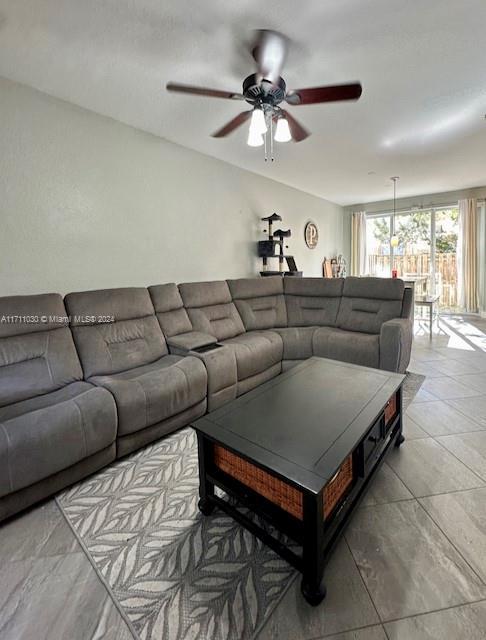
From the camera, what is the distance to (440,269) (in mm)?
6289

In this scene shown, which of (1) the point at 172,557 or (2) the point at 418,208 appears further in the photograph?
(2) the point at 418,208

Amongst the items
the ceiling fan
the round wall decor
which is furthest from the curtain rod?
A: the ceiling fan

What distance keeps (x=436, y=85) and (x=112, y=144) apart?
266cm

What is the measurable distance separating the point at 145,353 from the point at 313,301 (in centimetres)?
214

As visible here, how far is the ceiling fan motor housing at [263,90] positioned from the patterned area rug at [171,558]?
2.26 m

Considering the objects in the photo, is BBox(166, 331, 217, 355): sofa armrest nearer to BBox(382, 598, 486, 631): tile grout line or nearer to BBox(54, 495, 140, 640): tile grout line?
BBox(54, 495, 140, 640): tile grout line

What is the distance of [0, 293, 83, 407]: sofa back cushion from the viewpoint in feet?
5.92

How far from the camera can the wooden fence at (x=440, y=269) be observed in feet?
20.2

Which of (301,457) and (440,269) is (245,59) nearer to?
(301,457)

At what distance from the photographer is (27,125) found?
7.29 ft

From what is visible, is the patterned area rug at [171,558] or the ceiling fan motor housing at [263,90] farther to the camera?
the ceiling fan motor housing at [263,90]

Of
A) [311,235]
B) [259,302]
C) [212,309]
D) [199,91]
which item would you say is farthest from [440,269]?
[199,91]

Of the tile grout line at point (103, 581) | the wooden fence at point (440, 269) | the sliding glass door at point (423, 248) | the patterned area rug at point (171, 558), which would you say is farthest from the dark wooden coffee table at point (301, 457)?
the wooden fence at point (440, 269)

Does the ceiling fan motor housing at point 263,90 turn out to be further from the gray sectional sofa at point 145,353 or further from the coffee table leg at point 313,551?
the coffee table leg at point 313,551
